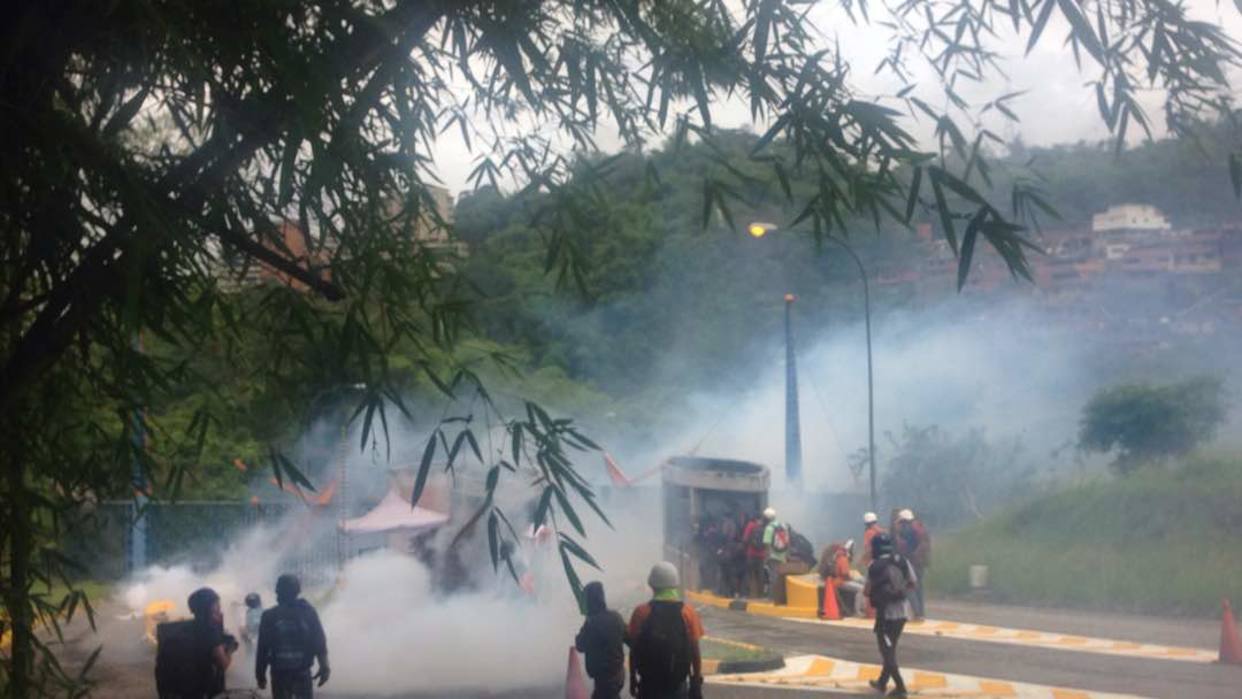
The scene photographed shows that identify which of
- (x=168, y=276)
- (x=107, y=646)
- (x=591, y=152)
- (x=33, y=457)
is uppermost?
(x=591, y=152)

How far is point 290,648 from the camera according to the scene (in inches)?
440

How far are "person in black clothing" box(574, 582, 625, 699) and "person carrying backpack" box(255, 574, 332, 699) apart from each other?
197 cm

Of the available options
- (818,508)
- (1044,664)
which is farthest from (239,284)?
(818,508)

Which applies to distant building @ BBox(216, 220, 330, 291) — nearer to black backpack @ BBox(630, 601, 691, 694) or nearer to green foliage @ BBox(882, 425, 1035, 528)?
black backpack @ BBox(630, 601, 691, 694)

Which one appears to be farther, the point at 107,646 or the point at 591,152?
the point at 107,646

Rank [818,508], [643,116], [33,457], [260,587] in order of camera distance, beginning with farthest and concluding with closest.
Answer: [818,508], [260,587], [643,116], [33,457]

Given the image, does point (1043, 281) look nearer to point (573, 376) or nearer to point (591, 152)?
point (573, 376)

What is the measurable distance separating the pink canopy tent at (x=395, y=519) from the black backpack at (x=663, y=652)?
11.7 meters

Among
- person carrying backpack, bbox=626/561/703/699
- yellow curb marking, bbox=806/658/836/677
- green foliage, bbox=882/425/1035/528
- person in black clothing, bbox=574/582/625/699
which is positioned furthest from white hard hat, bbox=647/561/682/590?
green foliage, bbox=882/425/1035/528

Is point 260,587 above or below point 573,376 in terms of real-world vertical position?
below

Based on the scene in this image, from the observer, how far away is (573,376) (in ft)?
154

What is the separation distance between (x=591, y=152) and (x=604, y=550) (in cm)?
3058

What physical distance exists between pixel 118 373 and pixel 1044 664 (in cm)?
1587

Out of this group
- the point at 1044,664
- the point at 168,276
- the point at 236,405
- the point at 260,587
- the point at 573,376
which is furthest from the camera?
the point at 573,376
